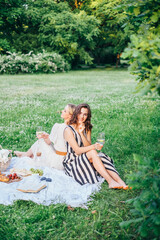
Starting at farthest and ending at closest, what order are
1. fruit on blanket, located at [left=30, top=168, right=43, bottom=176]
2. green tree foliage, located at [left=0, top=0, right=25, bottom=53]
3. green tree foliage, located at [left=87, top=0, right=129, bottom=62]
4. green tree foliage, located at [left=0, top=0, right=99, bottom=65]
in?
green tree foliage, located at [left=87, top=0, right=129, bottom=62]
green tree foliage, located at [left=0, top=0, right=99, bottom=65]
green tree foliage, located at [left=0, top=0, right=25, bottom=53]
fruit on blanket, located at [left=30, top=168, right=43, bottom=176]

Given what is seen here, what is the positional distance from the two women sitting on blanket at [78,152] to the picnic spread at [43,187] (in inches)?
7.0

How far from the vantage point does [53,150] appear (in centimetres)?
543

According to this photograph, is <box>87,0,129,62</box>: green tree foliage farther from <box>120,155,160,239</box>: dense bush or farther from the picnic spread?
<box>120,155,160,239</box>: dense bush

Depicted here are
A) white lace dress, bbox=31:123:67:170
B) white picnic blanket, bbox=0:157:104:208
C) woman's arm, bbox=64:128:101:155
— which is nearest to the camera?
white picnic blanket, bbox=0:157:104:208

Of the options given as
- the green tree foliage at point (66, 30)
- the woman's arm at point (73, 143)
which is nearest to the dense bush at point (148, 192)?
the woman's arm at point (73, 143)

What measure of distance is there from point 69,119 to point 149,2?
3229mm

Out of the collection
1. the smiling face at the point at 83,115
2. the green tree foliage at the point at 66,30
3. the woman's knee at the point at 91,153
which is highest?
the green tree foliage at the point at 66,30

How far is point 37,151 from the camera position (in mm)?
5543

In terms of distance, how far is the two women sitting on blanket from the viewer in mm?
4660

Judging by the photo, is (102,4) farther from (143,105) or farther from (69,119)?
(69,119)

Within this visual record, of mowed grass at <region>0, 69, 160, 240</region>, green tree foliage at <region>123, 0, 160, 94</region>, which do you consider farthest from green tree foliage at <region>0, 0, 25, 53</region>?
green tree foliage at <region>123, 0, 160, 94</region>

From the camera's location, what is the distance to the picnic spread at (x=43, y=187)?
4059 mm

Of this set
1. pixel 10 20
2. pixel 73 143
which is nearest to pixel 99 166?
pixel 73 143

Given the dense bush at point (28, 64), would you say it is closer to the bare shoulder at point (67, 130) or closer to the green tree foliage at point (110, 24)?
the green tree foliage at point (110, 24)
